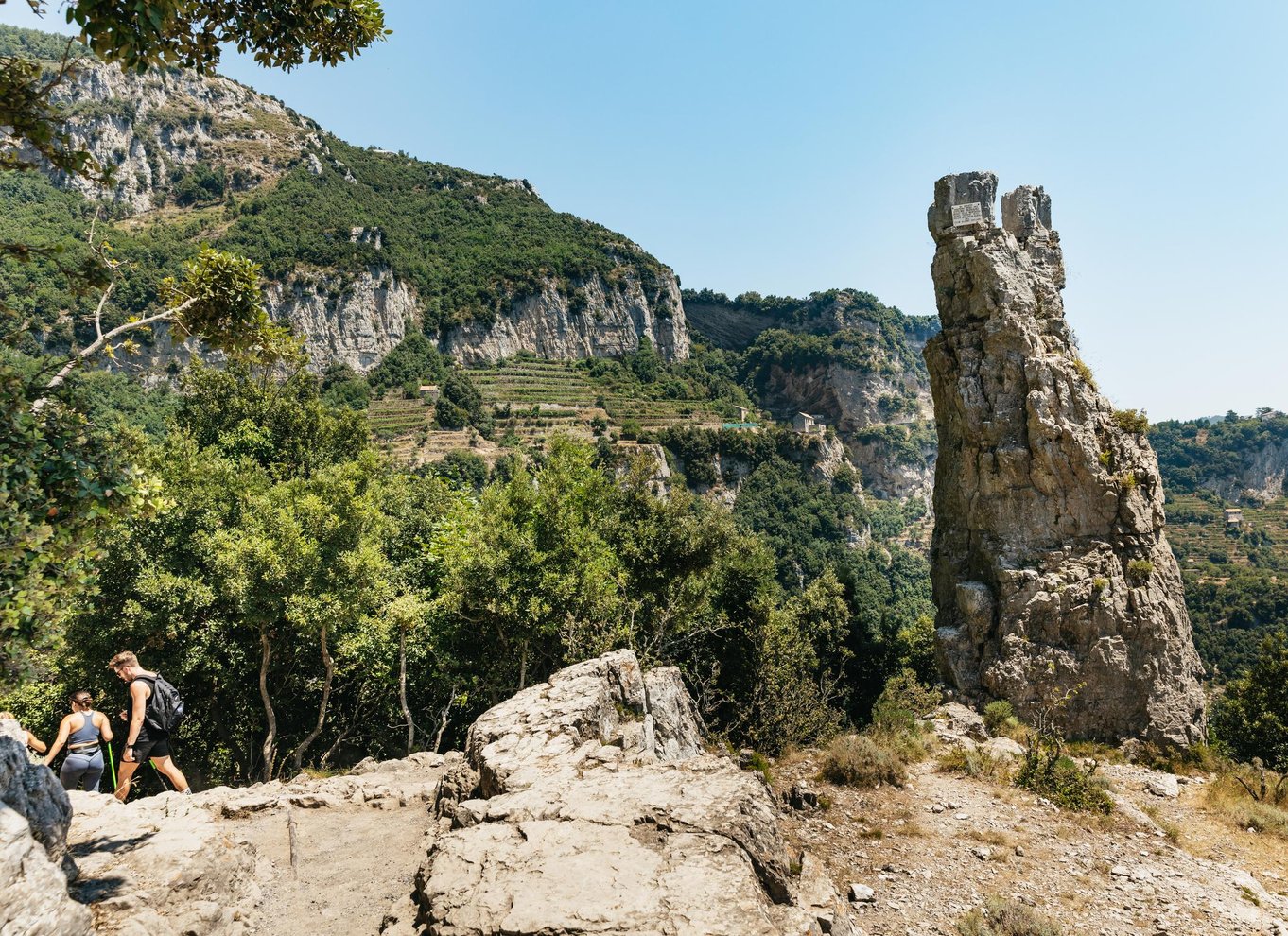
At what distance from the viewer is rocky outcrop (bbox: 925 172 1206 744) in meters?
18.5

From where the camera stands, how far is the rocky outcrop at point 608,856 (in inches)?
158

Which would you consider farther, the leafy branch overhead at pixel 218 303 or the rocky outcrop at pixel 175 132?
the rocky outcrop at pixel 175 132

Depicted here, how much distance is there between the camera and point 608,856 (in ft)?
15.0

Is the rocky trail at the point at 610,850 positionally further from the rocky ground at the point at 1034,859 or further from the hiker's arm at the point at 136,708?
the hiker's arm at the point at 136,708

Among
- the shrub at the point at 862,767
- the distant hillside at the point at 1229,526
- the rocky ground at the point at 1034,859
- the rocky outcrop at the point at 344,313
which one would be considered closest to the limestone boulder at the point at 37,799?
the rocky ground at the point at 1034,859

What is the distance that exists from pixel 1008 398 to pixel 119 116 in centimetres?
14148

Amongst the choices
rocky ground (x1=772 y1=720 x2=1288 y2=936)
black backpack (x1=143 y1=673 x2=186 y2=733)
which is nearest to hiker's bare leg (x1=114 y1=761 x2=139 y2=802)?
black backpack (x1=143 y1=673 x2=186 y2=733)

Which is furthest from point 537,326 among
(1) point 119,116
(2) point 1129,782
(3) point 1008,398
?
(2) point 1129,782

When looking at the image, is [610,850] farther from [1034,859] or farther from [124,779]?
[1034,859]

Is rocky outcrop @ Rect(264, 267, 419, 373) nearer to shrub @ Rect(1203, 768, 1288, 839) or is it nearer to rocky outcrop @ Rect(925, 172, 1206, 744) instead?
rocky outcrop @ Rect(925, 172, 1206, 744)

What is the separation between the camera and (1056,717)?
18266mm

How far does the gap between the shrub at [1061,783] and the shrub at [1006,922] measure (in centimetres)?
452

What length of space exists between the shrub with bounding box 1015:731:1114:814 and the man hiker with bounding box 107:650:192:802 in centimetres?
1229

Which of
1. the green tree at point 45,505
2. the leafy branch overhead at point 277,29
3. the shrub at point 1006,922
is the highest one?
the leafy branch overhead at point 277,29
